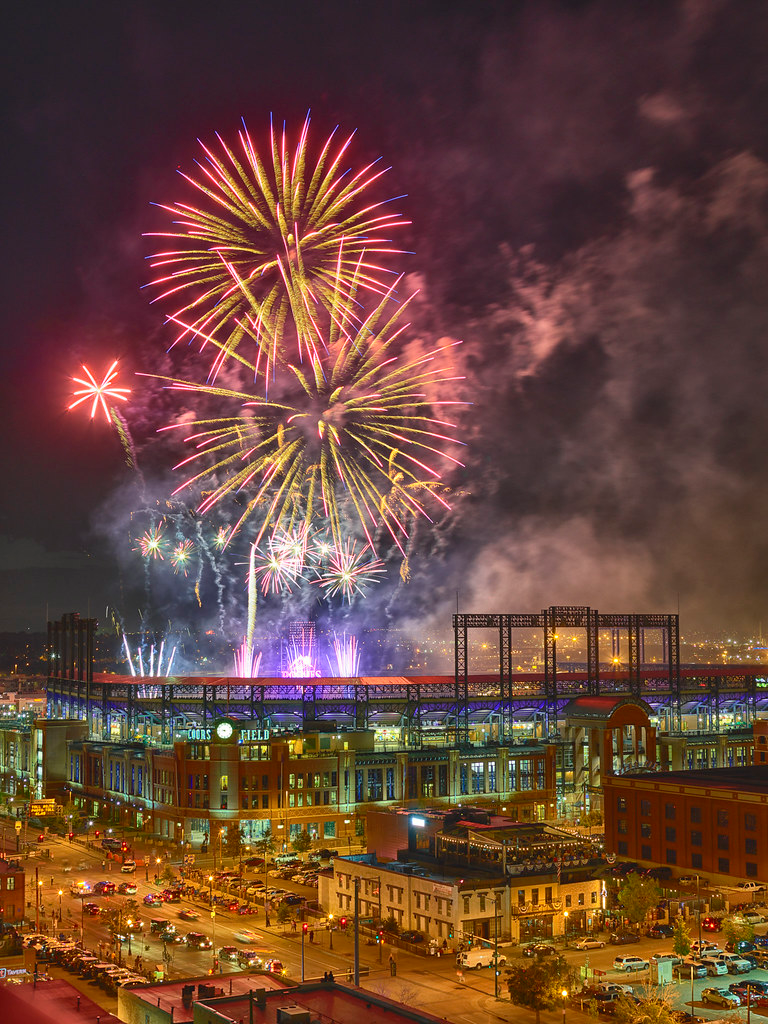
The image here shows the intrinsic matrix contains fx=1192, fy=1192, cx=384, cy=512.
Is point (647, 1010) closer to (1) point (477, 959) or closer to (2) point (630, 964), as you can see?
(2) point (630, 964)

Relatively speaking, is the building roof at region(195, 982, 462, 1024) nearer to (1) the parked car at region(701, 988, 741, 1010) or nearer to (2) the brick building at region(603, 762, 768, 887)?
(1) the parked car at region(701, 988, 741, 1010)

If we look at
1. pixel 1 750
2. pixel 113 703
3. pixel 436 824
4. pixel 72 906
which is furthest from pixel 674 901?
pixel 1 750

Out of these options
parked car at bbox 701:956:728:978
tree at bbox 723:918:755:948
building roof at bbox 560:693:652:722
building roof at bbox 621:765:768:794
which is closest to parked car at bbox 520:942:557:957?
parked car at bbox 701:956:728:978

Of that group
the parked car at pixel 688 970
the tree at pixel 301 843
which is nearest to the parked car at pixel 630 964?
the parked car at pixel 688 970

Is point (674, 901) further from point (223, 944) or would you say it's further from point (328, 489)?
point (328, 489)

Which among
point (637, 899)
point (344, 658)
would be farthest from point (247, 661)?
point (637, 899)

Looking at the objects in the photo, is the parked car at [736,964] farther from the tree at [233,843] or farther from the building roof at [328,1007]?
the tree at [233,843]
